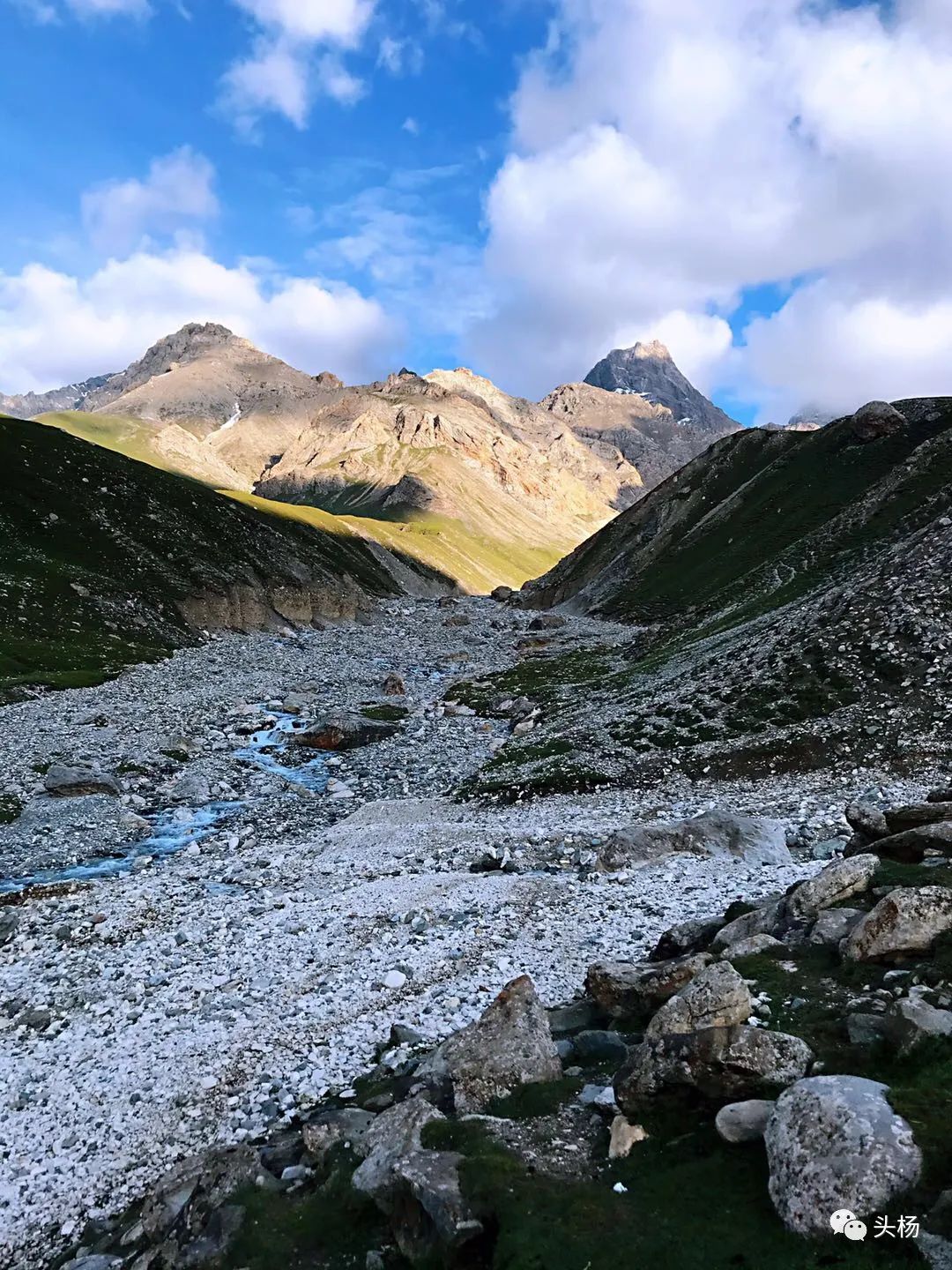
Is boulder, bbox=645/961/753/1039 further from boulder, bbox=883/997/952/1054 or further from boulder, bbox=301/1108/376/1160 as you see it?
boulder, bbox=301/1108/376/1160

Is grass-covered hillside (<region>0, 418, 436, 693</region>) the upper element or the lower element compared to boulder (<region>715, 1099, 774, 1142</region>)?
upper

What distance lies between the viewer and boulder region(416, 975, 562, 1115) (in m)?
12.3

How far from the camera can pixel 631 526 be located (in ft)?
549

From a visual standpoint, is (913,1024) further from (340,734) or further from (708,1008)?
(340,734)

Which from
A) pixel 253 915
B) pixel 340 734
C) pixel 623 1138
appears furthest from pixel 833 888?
pixel 340 734

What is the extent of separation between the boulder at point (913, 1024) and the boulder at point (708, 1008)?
1960mm

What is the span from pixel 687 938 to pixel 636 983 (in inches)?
126

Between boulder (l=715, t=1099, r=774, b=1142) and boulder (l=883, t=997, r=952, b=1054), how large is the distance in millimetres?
2170

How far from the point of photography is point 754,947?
1504 cm

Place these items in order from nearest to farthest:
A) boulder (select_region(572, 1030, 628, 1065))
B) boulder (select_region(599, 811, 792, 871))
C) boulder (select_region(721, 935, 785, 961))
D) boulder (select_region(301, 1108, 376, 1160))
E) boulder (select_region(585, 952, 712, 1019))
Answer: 1. boulder (select_region(301, 1108, 376, 1160))
2. boulder (select_region(572, 1030, 628, 1065))
3. boulder (select_region(585, 952, 712, 1019))
4. boulder (select_region(721, 935, 785, 961))
5. boulder (select_region(599, 811, 792, 871))

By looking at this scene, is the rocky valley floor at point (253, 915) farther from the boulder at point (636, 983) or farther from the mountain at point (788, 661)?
the mountain at point (788, 661)

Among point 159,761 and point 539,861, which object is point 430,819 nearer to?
point 539,861

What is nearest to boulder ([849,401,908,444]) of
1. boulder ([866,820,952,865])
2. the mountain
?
the mountain

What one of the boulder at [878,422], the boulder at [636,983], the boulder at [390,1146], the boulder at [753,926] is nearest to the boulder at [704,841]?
the boulder at [753,926]
